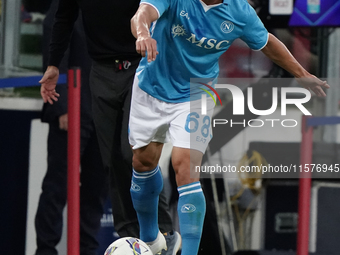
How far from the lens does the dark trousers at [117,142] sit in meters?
3.22

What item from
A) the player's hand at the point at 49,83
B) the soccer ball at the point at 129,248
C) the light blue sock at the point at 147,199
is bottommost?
the soccer ball at the point at 129,248

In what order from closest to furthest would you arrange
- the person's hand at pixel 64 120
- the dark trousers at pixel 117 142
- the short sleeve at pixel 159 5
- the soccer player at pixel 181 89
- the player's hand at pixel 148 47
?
the player's hand at pixel 148 47
the short sleeve at pixel 159 5
the soccer player at pixel 181 89
the dark trousers at pixel 117 142
the person's hand at pixel 64 120

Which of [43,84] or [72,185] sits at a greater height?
[43,84]

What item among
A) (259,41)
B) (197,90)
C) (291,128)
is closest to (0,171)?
(197,90)

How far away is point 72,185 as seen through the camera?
10.9ft

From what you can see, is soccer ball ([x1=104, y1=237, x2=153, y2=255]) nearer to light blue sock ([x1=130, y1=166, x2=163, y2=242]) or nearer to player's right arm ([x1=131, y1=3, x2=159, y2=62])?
light blue sock ([x1=130, y1=166, x2=163, y2=242])

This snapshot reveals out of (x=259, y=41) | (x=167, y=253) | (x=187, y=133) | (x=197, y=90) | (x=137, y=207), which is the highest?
(x=259, y=41)

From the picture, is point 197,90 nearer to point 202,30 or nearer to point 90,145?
point 202,30

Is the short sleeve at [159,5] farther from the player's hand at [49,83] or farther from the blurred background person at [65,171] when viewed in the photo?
the blurred background person at [65,171]

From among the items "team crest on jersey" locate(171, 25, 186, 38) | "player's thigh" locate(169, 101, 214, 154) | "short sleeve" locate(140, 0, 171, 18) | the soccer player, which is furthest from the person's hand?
"short sleeve" locate(140, 0, 171, 18)

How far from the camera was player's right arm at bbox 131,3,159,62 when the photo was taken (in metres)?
2.38

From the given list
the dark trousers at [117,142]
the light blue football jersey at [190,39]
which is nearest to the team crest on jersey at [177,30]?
the light blue football jersey at [190,39]

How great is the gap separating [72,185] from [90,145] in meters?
0.58

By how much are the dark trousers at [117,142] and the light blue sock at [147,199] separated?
0.48 ft
